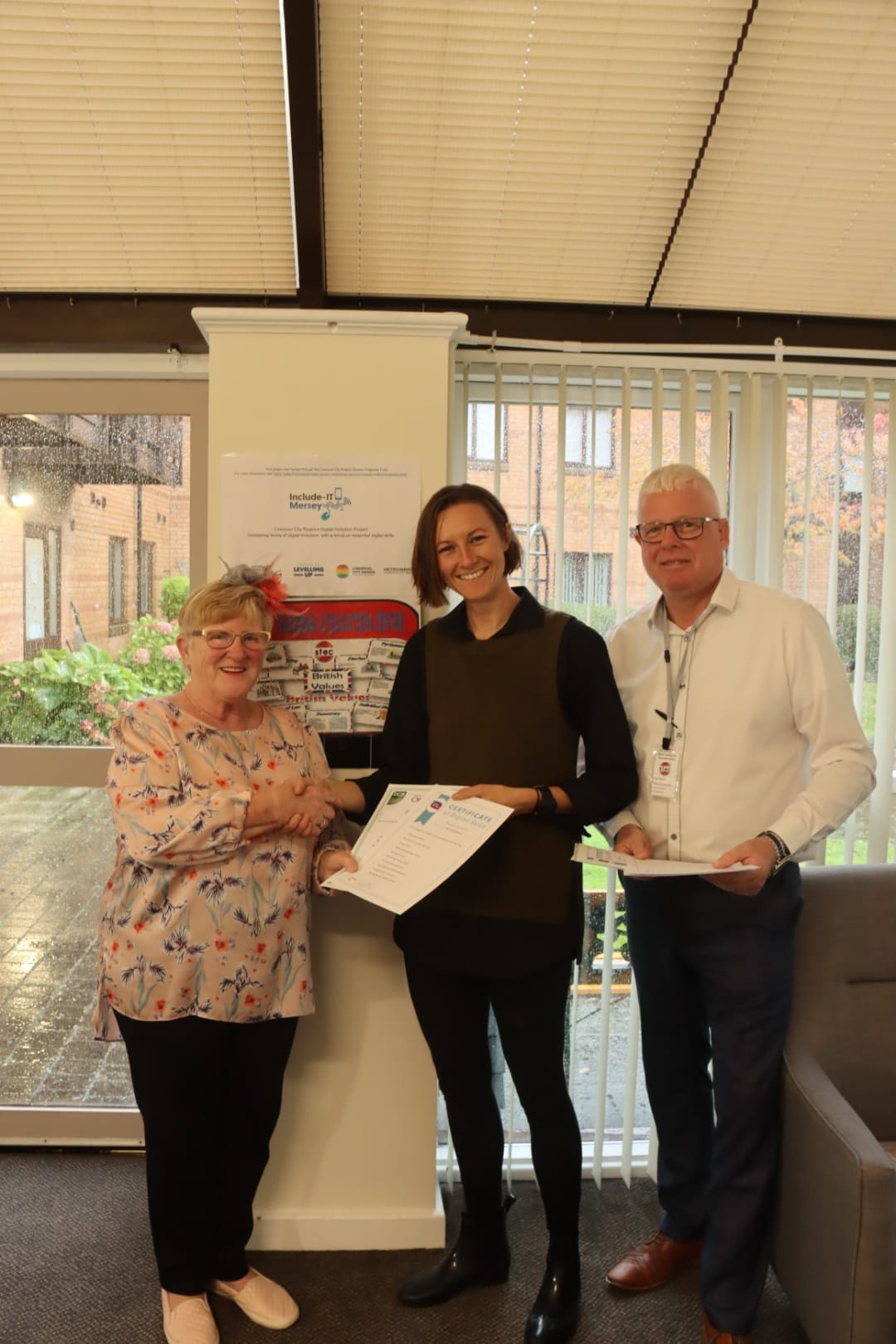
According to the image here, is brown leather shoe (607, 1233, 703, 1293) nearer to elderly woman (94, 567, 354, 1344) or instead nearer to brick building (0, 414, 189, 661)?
elderly woman (94, 567, 354, 1344)

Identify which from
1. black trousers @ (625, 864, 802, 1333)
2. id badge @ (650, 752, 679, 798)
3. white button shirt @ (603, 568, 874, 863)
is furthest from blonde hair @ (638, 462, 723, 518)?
black trousers @ (625, 864, 802, 1333)

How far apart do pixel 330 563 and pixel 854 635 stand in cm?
154

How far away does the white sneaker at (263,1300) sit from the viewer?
2.04 m

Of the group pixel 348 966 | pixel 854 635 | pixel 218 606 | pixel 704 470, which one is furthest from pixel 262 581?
pixel 854 635

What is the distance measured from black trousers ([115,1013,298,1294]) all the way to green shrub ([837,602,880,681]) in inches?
72.6

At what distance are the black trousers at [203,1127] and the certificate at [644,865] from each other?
78 centimetres

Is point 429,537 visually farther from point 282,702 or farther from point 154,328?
point 154,328

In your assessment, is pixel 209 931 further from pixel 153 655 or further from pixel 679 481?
pixel 679 481

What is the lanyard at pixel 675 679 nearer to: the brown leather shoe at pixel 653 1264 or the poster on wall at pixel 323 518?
the poster on wall at pixel 323 518

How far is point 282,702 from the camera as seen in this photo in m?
2.30

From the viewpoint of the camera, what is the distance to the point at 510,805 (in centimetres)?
181

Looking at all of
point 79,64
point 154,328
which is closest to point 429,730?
point 154,328

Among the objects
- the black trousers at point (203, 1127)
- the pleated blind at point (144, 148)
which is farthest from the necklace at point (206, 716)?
the pleated blind at point (144, 148)

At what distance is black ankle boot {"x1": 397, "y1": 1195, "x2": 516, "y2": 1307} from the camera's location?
210 cm
